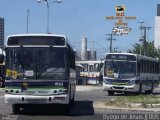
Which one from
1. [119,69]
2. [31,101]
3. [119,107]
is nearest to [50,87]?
[31,101]

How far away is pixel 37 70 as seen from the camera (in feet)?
65.1

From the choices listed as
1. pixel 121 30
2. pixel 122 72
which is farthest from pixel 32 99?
pixel 121 30

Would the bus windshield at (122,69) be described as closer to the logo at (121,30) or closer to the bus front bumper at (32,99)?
the bus front bumper at (32,99)

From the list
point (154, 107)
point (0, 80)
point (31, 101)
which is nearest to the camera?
point (31, 101)

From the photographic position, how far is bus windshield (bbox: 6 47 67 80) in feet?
65.0

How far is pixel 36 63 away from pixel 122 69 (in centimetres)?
1777

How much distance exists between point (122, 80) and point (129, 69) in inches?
36.3

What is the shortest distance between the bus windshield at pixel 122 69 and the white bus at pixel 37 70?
16.9 m

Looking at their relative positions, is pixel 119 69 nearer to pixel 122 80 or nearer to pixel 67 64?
pixel 122 80

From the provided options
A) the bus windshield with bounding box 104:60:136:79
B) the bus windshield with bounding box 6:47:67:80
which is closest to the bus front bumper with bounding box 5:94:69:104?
the bus windshield with bounding box 6:47:67:80

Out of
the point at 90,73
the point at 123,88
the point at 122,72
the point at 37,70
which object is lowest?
the point at 90,73

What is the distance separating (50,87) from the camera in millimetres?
19688

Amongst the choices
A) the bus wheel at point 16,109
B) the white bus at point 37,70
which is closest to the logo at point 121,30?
the bus wheel at point 16,109

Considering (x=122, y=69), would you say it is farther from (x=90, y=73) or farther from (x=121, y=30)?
(x=121, y=30)
